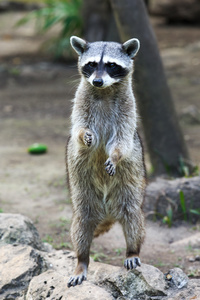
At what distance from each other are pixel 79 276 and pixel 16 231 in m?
0.84

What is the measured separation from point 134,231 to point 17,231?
1.10 m

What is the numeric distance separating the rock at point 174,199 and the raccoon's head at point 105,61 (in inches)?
85.6

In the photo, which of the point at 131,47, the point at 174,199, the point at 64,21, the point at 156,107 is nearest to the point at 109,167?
the point at 131,47

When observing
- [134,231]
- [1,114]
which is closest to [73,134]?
[134,231]

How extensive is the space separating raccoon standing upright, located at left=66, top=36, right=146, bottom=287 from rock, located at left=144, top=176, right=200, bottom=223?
1.77 meters

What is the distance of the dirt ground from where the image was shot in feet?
17.3

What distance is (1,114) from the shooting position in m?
10.6

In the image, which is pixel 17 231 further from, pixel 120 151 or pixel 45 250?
pixel 120 151

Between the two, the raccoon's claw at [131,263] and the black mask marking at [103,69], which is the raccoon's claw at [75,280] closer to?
the raccoon's claw at [131,263]

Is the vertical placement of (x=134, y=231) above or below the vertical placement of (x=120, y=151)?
below

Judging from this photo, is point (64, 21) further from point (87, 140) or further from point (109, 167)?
point (109, 167)

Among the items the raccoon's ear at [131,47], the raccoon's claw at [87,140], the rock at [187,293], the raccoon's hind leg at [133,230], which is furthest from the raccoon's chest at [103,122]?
the rock at [187,293]

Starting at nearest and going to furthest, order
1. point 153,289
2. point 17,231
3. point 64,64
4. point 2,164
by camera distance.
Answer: point 153,289 → point 17,231 → point 2,164 → point 64,64

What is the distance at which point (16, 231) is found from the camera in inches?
171
